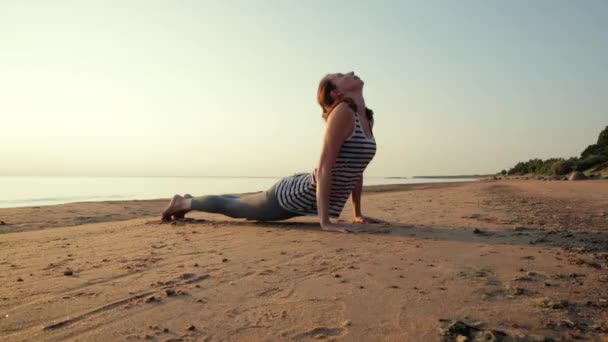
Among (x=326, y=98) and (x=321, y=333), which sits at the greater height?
(x=326, y=98)

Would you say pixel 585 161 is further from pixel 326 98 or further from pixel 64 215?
pixel 64 215

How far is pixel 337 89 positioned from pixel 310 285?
92.8 inches

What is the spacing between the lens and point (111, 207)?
9109mm

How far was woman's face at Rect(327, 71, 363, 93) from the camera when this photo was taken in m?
4.16

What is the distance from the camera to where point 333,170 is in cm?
421

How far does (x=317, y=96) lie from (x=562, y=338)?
Answer: 317cm

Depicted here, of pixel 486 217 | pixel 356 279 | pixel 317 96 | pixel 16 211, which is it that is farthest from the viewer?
pixel 16 211

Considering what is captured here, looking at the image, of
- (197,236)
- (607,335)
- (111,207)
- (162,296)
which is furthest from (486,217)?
(111,207)

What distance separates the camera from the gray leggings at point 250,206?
4719 millimetres

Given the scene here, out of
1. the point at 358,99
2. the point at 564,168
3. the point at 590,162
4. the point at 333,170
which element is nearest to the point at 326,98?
the point at 358,99

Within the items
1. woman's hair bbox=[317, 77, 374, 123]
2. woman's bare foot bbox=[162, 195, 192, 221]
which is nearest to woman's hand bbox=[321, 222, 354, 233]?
woman's hair bbox=[317, 77, 374, 123]

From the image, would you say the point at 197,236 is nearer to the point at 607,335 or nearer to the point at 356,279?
the point at 356,279

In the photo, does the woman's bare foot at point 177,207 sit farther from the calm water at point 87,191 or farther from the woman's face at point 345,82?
the calm water at point 87,191

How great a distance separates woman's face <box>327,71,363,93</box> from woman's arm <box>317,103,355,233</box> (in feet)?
0.84
